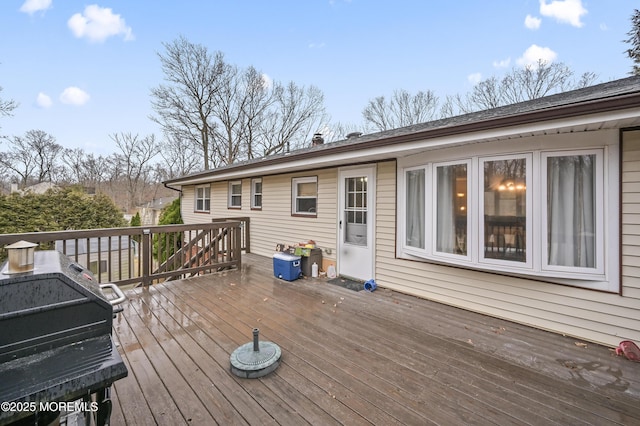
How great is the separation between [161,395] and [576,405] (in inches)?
119

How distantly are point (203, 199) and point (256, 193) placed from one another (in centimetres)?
349

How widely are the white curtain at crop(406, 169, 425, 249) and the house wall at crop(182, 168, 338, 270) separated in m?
1.59

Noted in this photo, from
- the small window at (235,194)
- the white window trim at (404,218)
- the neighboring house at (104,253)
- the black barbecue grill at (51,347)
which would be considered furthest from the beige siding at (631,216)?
the small window at (235,194)

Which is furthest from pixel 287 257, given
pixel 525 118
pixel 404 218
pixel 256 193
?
pixel 525 118

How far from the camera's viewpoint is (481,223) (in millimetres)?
3375

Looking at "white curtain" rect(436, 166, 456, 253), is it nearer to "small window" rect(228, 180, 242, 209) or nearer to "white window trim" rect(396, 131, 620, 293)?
"white window trim" rect(396, 131, 620, 293)

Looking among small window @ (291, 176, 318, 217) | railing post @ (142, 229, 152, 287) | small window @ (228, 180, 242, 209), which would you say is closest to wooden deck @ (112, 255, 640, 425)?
railing post @ (142, 229, 152, 287)

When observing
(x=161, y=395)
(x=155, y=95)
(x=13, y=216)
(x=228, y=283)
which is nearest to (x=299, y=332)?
(x=161, y=395)

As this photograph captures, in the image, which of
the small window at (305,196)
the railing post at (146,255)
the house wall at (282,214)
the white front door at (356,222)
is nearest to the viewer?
the railing post at (146,255)

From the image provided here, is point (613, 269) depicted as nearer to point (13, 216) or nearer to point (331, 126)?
point (13, 216)

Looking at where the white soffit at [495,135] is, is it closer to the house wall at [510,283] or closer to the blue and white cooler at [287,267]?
the house wall at [510,283]

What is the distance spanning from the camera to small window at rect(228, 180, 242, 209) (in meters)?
8.37

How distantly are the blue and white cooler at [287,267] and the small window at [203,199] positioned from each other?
5.73 metres

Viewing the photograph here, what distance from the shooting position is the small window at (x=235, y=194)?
8367mm
